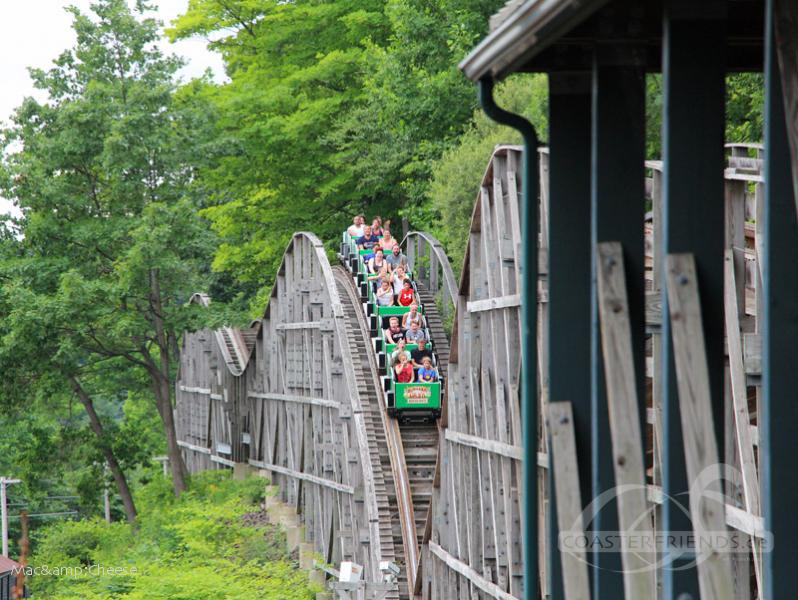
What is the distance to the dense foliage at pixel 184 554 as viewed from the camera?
21266mm

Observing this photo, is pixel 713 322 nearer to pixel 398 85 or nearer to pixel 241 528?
pixel 241 528

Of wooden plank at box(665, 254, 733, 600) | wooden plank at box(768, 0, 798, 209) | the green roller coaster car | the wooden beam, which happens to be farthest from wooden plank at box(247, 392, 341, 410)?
wooden plank at box(768, 0, 798, 209)

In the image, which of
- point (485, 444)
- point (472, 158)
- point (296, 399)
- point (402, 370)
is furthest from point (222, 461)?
point (485, 444)

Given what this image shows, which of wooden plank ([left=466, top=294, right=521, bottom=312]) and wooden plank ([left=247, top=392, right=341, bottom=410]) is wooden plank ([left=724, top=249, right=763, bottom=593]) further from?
wooden plank ([left=247, top=392, right=341, bottom=410])

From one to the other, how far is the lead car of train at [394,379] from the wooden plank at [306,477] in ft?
5.54

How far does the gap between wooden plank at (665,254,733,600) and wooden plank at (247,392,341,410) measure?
2084 cm

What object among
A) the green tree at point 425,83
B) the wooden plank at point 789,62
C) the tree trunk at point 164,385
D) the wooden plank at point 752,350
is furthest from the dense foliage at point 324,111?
the wooden plank at point 789,62

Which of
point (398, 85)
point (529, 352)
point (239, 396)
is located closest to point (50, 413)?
point (239, 396)

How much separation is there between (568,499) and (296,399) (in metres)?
24.3

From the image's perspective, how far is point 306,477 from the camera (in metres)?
26.8

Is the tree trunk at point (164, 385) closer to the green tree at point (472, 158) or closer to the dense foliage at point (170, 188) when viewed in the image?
the dense foliage at point (170, 188)

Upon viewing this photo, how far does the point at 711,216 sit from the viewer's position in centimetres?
362

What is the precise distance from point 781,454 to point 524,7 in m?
1.60

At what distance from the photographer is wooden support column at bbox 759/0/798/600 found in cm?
323
